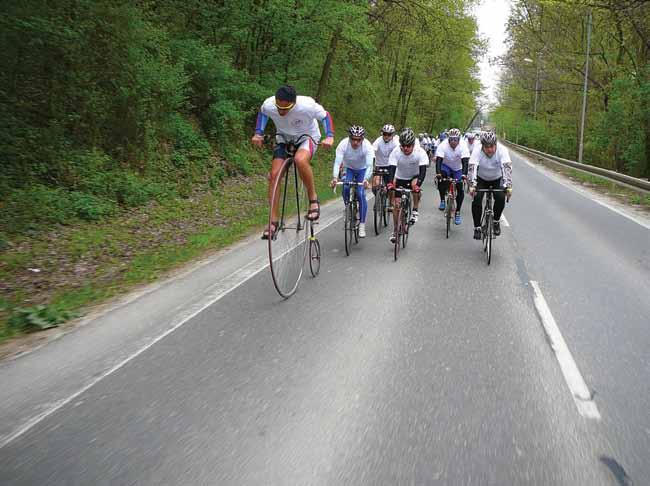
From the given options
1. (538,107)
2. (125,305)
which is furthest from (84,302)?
(538,107)

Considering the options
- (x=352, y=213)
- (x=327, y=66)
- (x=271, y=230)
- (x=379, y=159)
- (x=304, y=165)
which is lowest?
(x=352, y=213)

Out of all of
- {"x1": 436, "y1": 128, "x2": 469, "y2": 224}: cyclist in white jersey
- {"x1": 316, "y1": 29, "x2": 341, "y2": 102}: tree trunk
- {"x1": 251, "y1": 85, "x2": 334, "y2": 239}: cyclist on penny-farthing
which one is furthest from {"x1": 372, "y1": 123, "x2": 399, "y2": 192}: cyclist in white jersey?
{"x1": 316, "y1": 29, "x2": 341, "y2": 102}: tree trunk

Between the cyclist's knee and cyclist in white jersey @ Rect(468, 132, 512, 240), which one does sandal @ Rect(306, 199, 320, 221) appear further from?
cyclist in white jersey @ Rect(468, 132, 512, 240)

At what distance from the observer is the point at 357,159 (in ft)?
30.7

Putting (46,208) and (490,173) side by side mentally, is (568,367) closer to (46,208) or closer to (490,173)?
(490,173)

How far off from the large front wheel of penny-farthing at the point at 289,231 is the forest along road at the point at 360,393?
24 cm

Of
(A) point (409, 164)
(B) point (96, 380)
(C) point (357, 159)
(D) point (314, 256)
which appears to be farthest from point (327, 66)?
(B) point (96, 380)

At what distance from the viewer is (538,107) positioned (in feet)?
212

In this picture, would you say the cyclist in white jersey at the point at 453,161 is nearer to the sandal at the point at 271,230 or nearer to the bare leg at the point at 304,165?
the bare leg at the point at 304,165

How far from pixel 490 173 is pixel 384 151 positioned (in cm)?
286

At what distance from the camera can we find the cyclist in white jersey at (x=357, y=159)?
913 centimetres

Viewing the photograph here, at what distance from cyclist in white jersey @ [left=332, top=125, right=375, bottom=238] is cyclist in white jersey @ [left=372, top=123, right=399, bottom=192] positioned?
863mm

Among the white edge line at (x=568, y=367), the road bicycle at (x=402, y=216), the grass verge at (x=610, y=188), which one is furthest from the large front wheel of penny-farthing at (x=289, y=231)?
the grass verge at (x=610, y=188)

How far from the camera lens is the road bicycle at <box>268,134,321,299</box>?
19.6 feet
